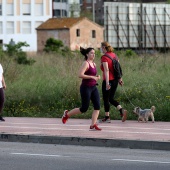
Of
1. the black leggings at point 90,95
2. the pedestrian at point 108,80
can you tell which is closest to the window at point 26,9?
the pedestrian at point 108,80

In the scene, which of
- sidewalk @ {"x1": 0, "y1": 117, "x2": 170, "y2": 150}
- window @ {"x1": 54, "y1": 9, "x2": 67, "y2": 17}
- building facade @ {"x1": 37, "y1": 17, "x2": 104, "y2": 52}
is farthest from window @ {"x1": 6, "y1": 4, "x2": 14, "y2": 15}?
sidewalk @ {"x1": 0, "y1": 117, "x2": 170, "y2": 150}

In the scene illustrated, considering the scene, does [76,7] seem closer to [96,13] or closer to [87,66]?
[96,13]

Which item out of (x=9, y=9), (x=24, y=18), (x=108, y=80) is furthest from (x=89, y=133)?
(x=24, y=18)

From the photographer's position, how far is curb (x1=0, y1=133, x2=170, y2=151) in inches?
619

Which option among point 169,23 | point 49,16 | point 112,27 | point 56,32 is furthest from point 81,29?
point 112,27

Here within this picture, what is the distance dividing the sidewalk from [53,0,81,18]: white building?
367 ft

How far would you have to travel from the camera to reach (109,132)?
58.3 ft

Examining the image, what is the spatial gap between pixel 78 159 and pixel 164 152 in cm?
201

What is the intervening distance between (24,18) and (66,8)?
1984 cm

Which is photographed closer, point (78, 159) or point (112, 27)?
point (78, 159)

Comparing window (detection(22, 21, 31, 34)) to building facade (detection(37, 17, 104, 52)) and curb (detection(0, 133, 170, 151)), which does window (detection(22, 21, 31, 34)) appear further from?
curb (detection(0, 133, 170, 151))

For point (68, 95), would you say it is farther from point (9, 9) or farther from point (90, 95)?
point (9, 9)

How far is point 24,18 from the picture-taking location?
117 meters

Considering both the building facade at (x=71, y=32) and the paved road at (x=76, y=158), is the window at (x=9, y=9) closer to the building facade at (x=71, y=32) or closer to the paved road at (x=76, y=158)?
the building facade at (x=71, y=32)
